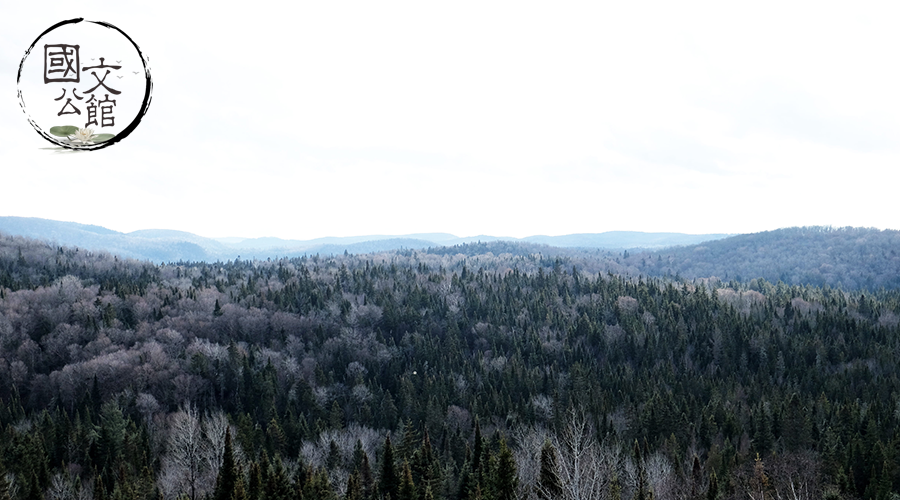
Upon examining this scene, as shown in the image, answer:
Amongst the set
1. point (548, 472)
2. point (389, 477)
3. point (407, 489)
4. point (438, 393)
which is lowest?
point (438, 393)

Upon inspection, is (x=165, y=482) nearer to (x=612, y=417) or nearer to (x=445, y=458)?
(x=445, y=458)

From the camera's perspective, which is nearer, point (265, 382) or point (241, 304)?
point (265, 382)

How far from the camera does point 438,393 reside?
10938cm

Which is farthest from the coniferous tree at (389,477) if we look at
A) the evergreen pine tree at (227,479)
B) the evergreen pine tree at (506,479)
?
the evergreen pine tree at (227,479)

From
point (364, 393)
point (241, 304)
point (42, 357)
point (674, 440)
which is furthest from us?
point (241, 304)

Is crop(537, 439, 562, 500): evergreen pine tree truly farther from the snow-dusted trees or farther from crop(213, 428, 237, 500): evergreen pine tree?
the snow-dusted trees

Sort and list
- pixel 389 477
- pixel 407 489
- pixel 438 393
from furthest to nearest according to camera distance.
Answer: pixel 438 393 → pixel 389 477 → pixel 407 489

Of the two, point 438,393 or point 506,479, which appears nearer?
point 506,479

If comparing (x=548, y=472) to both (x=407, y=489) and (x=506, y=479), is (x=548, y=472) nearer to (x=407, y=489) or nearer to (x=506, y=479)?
(x=506, y=479)

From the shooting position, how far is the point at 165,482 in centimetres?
6562

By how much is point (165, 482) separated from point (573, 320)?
394 ft

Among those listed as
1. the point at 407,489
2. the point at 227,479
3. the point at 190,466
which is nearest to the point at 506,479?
the point at 407,489

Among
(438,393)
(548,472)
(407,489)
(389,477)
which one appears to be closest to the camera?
(407,489)

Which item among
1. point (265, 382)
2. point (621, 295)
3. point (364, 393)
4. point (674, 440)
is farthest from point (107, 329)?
point (621, 295)
